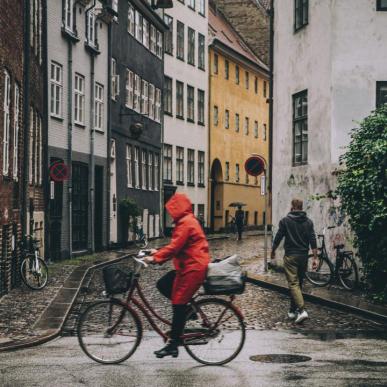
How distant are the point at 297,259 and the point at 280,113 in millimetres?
10672

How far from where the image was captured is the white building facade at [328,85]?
71.8ft

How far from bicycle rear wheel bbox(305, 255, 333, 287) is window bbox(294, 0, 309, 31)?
5.81 meters

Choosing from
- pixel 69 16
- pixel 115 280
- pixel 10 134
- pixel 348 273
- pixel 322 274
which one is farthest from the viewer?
pixel 69 16

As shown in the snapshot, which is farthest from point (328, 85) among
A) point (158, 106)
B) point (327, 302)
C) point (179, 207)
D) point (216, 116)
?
point (216, 116)

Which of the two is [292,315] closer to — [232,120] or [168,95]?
[168,95]

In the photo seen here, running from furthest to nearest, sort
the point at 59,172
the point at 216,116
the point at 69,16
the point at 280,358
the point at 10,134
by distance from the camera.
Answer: the point at 216,116 → the point at 69,16 → the point at 59,172 → the point at 10,134 → the point at 280,358

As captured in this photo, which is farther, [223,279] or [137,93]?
[137,93]

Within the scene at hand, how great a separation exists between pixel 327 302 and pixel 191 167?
128 feet

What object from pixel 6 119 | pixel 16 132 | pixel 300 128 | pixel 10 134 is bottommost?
pixel 10 134

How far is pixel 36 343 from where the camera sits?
1170 cm

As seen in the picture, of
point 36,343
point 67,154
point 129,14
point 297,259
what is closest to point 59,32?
point 67,154

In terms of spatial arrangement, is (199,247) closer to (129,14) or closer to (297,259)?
(297,259)

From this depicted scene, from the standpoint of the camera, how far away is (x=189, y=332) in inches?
401

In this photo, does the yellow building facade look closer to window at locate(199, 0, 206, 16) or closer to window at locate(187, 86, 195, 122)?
window at locate(199, 0, 206, 16)
